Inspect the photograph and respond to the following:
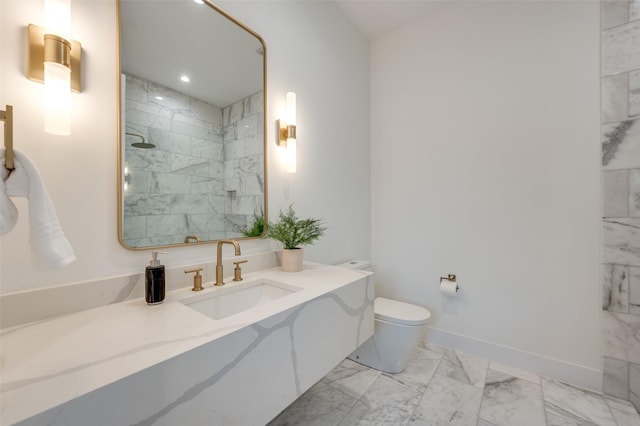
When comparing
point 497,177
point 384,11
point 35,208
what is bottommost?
point 35,208

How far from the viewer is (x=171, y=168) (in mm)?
1177

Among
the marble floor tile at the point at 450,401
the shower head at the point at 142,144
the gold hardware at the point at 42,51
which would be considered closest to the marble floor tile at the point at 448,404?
the marble floor tile at the point at 450,401

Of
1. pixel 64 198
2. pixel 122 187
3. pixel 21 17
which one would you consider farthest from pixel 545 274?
pixel 21 17

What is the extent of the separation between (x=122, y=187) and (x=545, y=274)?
2.42 m

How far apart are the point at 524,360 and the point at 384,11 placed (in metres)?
2.80

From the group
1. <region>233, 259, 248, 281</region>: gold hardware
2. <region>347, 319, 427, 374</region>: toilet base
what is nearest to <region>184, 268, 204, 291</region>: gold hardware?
<region>233, 259, 248, 281</region>: gold hardware

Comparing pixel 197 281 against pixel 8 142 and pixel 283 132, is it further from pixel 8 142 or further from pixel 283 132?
pixel 283 132

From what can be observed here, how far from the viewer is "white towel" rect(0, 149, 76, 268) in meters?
0.59

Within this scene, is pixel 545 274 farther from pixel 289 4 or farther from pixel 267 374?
pixel 289 4

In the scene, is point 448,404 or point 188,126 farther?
point 448,404

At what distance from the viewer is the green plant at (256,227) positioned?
4.77ft

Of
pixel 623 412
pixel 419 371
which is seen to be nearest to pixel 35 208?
pixel 419 371

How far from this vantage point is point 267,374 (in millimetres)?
816

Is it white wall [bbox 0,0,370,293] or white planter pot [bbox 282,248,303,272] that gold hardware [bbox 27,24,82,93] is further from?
white planter pot [bbox 282,248,303,272]
